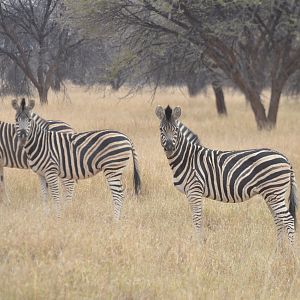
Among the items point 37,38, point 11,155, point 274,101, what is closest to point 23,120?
point 11,155

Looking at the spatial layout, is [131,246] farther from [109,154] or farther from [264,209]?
[264,209]

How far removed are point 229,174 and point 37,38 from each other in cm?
1876

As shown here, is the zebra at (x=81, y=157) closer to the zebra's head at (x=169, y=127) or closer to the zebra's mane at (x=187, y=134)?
the zebra's mane at (x=187, y=134)

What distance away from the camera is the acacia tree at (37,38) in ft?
75.5

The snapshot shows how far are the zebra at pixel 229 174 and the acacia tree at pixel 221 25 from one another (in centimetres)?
818

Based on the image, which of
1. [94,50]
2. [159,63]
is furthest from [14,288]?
[94,50]

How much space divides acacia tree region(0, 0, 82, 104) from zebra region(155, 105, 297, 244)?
16.6 meters

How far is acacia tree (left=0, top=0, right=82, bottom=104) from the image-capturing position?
23.0 metres

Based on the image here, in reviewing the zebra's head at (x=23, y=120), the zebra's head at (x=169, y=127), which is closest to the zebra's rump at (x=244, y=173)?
the zebra's head at (x=169, y=127)

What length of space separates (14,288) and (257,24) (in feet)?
43.2

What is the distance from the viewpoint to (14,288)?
4.30 m

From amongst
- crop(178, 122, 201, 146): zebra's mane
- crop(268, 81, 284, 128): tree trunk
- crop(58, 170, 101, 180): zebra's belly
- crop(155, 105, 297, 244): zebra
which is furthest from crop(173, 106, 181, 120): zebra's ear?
crop(268, 81, 284, 128): tree trunk

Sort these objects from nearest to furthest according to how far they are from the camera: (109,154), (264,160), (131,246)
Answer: (131,246)
(264,160)
(109,154)

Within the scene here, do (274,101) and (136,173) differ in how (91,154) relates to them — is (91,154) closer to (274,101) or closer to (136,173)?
(136,173)
